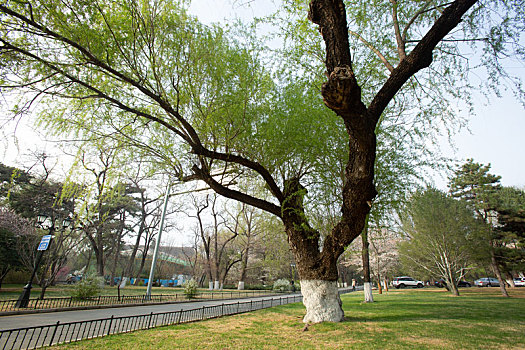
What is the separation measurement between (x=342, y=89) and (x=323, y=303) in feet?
19.8

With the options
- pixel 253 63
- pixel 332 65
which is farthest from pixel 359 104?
pixel 253 63

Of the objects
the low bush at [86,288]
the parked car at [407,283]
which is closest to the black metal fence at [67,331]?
the low bush at [86,288]

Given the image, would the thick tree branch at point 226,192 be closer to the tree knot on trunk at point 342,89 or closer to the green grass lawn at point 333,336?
the green grass lawn at point 333,336

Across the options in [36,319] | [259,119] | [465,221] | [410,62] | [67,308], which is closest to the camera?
[410,62]

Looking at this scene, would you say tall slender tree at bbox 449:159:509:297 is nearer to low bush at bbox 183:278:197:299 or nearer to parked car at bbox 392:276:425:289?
parked car at bbox 392:276:425:289

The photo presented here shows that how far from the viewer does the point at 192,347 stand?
16.5ft

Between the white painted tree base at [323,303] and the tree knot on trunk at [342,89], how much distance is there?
5.22m

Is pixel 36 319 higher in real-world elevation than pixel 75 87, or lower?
lower

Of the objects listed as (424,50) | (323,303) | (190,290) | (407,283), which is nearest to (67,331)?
(323,303)

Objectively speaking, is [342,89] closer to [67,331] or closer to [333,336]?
[333,336]

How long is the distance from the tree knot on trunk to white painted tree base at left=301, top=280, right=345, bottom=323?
5215 mm

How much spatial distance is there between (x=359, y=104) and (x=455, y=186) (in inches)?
1165

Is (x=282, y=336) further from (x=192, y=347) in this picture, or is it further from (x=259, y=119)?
(x=259, y=119)

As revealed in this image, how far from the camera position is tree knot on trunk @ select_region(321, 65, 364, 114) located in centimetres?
389
